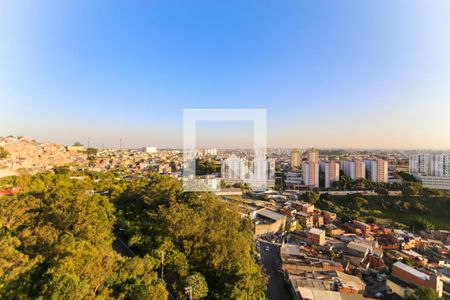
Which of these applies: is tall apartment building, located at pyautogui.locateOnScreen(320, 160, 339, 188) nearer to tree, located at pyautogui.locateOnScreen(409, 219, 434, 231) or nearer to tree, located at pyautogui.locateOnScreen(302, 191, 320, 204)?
tree, located at pyautogui.locateOnScreen(302, 191, 320, 204)

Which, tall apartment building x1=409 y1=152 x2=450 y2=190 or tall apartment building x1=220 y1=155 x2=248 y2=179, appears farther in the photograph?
tall apartment building x1=220 y1=155 x2=248 y2=179

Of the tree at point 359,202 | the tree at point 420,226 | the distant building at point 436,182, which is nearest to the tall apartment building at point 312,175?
the tree at point 359,202

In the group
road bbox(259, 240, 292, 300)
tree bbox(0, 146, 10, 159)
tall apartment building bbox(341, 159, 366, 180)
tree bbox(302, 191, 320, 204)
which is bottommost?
road bbox(259, 240, 292, 300)

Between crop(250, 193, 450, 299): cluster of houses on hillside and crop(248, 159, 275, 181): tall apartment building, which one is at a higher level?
crop(248, 159, 275, 181): tall apartment building

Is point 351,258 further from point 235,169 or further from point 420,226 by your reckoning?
point 235,169

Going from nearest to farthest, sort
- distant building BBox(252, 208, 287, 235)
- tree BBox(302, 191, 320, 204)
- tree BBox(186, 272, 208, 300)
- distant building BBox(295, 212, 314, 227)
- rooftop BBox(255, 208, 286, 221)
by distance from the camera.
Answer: tree BBox(186, 272, 208, 300)
distant building BBox(252, 208, 287, 235)
rooftop BBox(255, 208, 286, 221)
distant building BBox(295, 212, 314, 227)
tree BBox(302, 191, 320, 204)

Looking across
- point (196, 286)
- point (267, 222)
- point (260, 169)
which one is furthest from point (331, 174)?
point (196, 286)

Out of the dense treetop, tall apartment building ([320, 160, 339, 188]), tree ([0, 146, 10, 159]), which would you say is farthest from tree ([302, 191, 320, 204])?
tree ([0, 146, 10, 159])

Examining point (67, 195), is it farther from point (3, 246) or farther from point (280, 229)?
point (280, 229)
